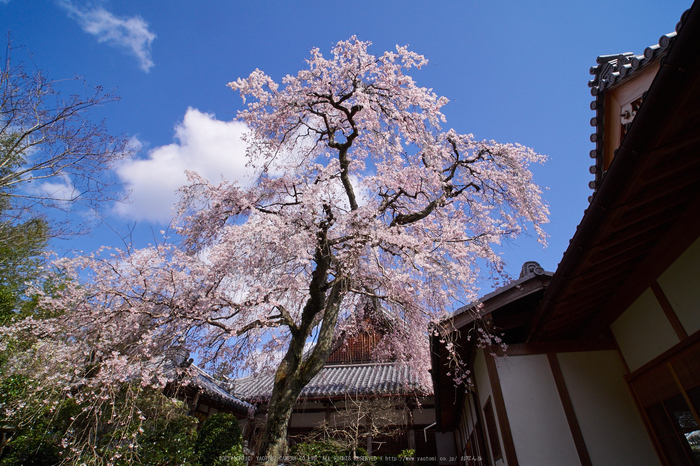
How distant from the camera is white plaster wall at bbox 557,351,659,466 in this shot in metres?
3.54

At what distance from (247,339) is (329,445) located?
278 centimetres

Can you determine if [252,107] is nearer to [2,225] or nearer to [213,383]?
[2,225]

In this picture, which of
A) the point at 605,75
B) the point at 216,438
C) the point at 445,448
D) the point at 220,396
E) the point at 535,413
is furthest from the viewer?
the point at 445,448

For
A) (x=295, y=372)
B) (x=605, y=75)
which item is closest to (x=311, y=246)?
(x=295, y=372)

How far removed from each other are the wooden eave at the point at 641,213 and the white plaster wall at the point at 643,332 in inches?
3.8

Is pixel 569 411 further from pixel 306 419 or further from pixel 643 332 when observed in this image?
pixel 306 419

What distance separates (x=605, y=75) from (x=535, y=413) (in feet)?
18.2

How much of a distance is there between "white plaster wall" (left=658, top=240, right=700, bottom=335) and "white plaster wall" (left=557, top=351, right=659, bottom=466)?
147 centimetres

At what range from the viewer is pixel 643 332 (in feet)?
11.3

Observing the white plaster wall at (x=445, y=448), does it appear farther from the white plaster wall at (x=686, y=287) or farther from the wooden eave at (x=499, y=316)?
the white plaster wall at (x=686, y=287)

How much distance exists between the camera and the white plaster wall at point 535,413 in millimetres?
3678

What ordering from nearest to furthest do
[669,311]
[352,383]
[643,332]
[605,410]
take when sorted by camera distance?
[669,311] < [643,332] < [605,410] < [352,383]

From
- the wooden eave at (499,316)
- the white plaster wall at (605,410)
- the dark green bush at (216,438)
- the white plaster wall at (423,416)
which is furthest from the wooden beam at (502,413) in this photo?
the white plaster wall at (423,416)

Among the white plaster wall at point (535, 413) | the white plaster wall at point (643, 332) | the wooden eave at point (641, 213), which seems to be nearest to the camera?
the wooden eave at point (641, 213)
